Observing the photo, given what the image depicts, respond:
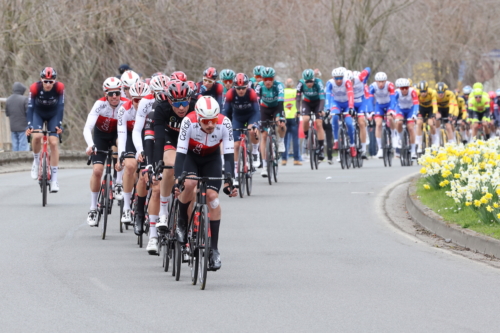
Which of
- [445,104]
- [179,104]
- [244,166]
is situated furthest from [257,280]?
[445,104]

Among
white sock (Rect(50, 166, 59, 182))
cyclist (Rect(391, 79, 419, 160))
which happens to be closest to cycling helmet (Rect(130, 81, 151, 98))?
white sock (Rect(50, 166, 59, 182))

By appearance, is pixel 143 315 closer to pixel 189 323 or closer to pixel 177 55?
pixel 189 323

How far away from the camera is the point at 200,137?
10164 mm

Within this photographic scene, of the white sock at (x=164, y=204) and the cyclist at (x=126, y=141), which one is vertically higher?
the cyclist at (x=126, y=141)

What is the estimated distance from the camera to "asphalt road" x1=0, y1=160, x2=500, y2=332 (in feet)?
27.0

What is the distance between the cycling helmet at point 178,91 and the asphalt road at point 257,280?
174cm

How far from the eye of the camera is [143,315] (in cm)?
843

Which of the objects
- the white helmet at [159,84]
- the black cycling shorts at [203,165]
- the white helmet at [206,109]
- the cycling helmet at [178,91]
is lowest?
the black cycling shorts at [203,165]

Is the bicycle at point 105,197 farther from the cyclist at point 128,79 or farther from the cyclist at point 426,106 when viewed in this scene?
the cyclist at point 426,106

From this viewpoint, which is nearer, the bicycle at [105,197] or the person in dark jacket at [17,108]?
the bicycle at [105,197]

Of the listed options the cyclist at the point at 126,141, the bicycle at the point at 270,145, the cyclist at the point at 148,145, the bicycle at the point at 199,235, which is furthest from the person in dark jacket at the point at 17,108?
the bicycle at the point at 199,235

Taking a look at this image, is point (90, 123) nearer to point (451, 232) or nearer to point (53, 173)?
point (53, 173)

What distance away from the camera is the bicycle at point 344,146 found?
2456 cm

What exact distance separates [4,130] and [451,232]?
1610cm
